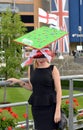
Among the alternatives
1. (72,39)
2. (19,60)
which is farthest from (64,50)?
(19,60)

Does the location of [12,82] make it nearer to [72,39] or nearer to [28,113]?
[28,113]

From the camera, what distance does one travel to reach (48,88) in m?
5.73

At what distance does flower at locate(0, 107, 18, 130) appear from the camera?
6.51m

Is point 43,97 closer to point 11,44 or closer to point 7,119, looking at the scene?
point 7,119

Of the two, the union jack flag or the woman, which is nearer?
the woman

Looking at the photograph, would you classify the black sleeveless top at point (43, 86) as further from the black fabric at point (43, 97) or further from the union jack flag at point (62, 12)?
the union jack flag at point (62, 12)

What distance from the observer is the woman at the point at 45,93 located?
5.69 meters

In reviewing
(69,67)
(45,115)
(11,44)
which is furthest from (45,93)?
(69,67)

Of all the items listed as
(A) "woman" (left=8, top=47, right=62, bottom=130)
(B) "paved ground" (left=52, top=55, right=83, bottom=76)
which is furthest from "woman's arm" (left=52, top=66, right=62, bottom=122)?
(B) "paved ground" (left=52, top=55, right=83, bottom=76)

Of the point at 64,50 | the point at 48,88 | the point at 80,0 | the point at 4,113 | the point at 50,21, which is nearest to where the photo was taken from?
→ the point at 48,88

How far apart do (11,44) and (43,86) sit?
21960mm

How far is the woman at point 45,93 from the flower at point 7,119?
33.8 inches

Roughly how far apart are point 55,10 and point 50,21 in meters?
48.2

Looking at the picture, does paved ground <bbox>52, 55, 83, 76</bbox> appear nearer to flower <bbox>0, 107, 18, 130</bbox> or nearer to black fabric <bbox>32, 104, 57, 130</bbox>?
flower <bbox>0, 107, 18, 130</bbox>
